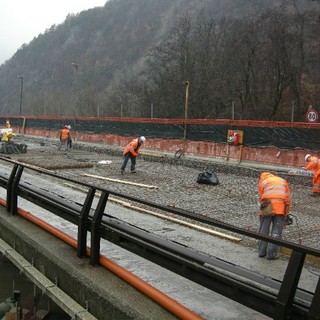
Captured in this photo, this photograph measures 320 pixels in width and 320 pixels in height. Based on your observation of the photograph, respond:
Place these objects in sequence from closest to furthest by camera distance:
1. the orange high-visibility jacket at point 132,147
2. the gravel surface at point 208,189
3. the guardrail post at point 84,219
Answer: the guardrail post at point 84,219
the gravel surface at point 208,189
the orange high-visibility jacket at point 132,147

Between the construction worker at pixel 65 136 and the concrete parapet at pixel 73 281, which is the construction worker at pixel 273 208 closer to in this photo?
the concrete parapet at pixel 73 281

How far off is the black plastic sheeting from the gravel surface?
184 cm

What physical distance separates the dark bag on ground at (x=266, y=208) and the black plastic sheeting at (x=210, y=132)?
11635 mm

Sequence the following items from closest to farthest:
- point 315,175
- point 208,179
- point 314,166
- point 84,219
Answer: point 84,219 < point 315,175 < point 314,166 < point 208,179

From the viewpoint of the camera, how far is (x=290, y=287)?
9.98ft

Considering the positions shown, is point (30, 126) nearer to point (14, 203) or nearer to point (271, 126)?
point (271, 126)

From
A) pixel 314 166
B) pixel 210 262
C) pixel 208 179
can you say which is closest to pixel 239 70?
pixel 208 179

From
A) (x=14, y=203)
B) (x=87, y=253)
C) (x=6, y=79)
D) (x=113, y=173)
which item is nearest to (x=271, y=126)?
(x=113, y=173)

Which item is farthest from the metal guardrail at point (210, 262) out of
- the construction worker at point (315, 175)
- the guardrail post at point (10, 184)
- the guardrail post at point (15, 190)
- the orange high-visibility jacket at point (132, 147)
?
the orange high-visibility jacket at point (132, 147)

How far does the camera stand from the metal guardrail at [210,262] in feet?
9.95

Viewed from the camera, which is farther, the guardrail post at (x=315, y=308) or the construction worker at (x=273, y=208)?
the construction worker at (x=273, y=208)

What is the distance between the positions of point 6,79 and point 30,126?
109924 millimetres

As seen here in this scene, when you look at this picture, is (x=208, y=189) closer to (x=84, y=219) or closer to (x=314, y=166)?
(x=314, y=166)

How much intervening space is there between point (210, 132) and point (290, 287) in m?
19.7
